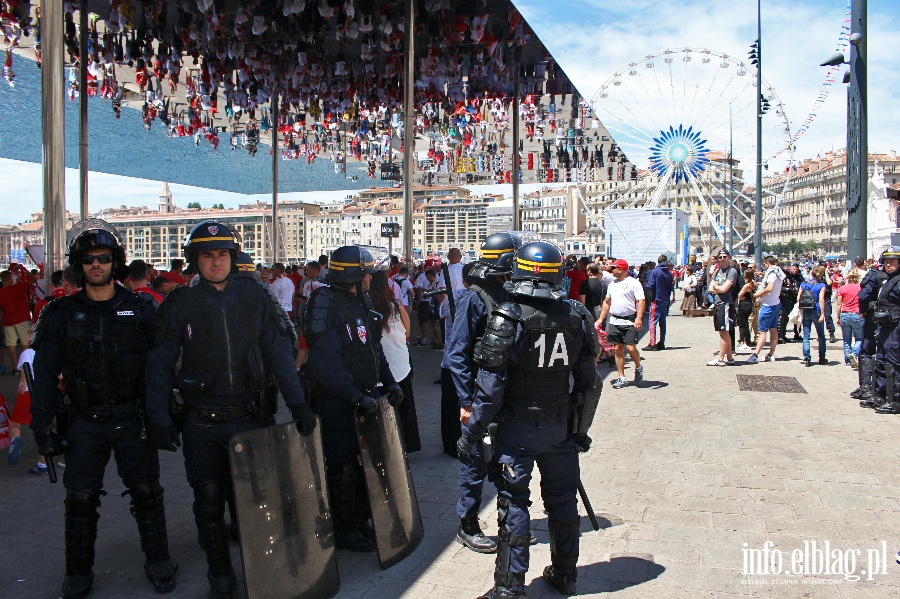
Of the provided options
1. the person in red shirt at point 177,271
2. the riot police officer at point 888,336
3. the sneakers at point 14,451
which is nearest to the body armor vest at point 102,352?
the sneakers at point 14,451

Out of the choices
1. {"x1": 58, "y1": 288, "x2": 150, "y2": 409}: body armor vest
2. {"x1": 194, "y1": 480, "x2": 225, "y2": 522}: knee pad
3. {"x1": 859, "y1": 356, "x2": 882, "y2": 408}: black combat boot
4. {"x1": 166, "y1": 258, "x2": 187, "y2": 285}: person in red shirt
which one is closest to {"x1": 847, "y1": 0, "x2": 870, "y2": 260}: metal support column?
{"x1": 859, "y1": 356, "x2": 882, "y2": 408}: black combat boot

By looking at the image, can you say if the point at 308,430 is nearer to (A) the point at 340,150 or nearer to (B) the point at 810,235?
(A) the point at 340,150

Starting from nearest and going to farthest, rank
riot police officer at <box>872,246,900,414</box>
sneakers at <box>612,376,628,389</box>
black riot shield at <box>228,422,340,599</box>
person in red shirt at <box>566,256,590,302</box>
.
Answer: black riot shield at <box>228,422,340,599</box> → riot police officer at <box>872,246,900,414</box> → sneakers at <box>612,376,628,389</box> → person in red shirt at <box>566,256,590,302</box>

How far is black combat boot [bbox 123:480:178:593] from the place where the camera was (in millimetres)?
3611

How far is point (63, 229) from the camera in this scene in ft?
23.1

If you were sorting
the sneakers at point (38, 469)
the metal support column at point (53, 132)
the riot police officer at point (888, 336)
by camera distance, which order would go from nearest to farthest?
the sneakers at point (38, 469), the metal support column at point (53, 132), the riot police officer at point (888, 336)

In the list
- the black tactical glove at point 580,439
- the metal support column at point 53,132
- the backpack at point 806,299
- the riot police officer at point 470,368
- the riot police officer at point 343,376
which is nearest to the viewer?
the black tactical glove at point 580,439

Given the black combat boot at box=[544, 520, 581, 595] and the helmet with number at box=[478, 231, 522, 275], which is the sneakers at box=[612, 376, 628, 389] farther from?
the black combat boot at box=[544, 520, 581, 595]

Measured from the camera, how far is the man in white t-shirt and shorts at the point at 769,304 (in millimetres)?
11398

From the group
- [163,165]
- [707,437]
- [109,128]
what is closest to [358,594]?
[707,437]

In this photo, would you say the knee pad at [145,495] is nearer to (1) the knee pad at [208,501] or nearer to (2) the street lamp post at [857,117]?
(1) the knee pad at [208,501]

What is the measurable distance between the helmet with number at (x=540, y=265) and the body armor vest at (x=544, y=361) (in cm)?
12

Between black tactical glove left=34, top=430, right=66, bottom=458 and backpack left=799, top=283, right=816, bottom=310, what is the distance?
11.0 m

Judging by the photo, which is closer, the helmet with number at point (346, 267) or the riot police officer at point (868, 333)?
the helmet with number at point (346, 267)
